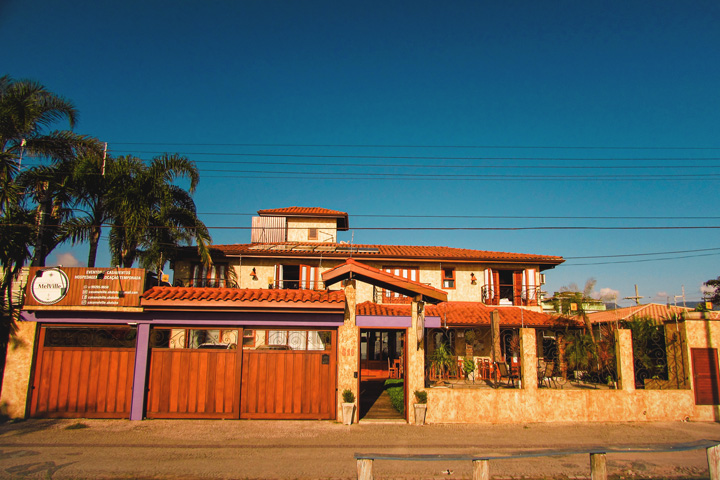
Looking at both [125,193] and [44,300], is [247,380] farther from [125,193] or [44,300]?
[125,193]

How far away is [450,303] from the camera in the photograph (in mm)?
22656

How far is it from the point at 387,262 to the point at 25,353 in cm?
1521

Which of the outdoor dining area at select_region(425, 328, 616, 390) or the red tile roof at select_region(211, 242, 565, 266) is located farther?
the red tile roof at select_region(211, 242, 565, 266)

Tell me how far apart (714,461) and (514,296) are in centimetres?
1664

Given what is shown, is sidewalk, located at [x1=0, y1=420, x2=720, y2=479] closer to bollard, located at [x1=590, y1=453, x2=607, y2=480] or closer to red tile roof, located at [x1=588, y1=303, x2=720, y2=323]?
bollard, located at [x1=590, y1=453, x2=607, y2=480]

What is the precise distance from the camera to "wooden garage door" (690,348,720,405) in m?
12.8

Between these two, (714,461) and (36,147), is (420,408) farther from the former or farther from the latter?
(36,147)

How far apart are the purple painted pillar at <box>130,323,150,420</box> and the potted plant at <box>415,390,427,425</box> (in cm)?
726

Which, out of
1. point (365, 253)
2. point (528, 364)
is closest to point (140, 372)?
point (528, 364)

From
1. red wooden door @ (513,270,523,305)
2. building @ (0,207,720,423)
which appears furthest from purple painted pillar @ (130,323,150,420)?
red wooden door @ (513,270,523,305)

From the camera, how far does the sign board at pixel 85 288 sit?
39.9 ft

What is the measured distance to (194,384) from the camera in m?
12.1

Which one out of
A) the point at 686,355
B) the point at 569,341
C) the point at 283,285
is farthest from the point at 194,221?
the point at 686,355

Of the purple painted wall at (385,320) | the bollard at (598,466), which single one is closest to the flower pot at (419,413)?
the purple painted wall at (385,320)
